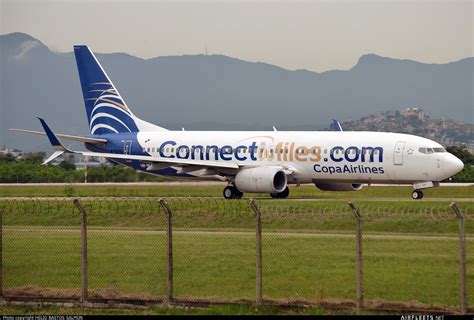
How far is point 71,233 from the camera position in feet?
92.7

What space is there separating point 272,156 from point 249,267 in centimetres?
2690

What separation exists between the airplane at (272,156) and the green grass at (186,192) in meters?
0.89

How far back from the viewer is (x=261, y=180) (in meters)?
46.3

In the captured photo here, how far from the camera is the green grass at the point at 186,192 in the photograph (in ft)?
161

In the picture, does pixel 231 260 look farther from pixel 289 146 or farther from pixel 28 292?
pixel 289 146

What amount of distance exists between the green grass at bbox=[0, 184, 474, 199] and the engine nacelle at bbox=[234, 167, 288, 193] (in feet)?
7.34

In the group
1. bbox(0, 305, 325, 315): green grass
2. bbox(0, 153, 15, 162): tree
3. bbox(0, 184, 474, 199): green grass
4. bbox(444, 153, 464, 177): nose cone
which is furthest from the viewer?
bbox(0, 153, 15, 162): tree

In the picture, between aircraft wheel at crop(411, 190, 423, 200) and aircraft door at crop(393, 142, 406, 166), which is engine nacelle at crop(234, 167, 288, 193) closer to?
aircraft door at crop(393, 142, 406, 166)

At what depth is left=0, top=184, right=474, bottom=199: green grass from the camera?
49.2m

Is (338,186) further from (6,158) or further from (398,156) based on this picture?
(6,158)

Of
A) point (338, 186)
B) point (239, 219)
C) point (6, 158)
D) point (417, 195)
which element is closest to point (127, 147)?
point (338, 186)

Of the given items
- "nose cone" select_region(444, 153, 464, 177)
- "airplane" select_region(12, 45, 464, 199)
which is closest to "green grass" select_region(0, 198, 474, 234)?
"nose cone" select_region(444, 153, 464, 177)

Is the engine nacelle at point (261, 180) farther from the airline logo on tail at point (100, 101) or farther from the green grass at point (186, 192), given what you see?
the airline logo on tail at point (100, 101)

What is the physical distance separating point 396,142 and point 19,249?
23.5 m
